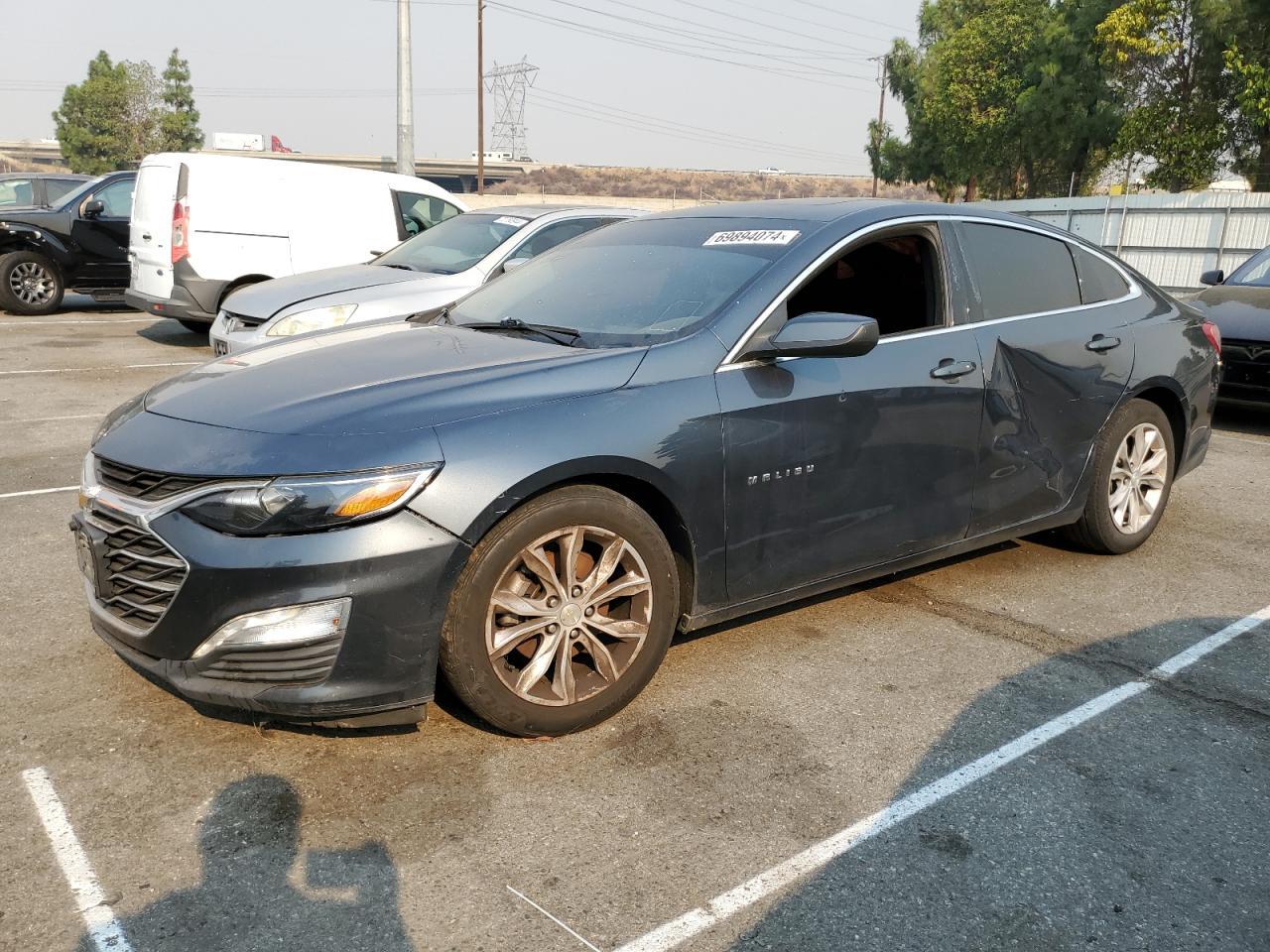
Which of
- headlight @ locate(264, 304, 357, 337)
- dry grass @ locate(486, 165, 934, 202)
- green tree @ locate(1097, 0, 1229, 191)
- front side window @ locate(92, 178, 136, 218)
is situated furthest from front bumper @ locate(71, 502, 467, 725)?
dry grass @ locate(486, 165, 934, 202)

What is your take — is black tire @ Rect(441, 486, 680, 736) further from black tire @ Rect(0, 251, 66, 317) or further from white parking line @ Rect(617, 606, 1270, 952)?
black tire @ Rect(0, 251, 66, 317)

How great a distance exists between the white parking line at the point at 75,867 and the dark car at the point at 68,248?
13.1 m

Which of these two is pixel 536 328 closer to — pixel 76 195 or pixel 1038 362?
pixel 1038 362

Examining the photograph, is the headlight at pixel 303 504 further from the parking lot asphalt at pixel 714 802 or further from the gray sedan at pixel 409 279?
the gray sedan at pixel 409 279

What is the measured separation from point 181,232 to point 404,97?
10274mm

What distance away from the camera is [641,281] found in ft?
13.7

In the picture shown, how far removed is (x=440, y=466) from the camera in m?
3.06

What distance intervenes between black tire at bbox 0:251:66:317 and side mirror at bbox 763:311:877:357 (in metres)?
13.7

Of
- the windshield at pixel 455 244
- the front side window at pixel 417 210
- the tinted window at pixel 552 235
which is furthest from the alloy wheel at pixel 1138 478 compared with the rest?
the front side window at pixel 417 210

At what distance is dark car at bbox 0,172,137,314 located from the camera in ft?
46.6

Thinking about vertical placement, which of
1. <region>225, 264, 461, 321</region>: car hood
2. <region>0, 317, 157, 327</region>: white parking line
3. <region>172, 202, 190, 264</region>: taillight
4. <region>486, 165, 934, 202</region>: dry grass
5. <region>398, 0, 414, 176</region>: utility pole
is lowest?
<region>0, 317, 157, 327</region>: white parking line

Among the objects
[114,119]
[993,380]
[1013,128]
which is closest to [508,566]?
[993,380]

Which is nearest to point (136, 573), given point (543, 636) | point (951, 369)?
point (543, 636)

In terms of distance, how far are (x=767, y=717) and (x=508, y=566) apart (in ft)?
3.40
